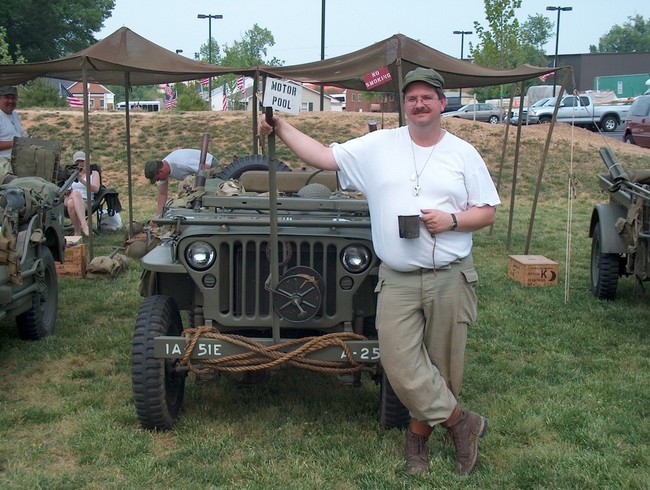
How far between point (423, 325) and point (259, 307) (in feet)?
3.26

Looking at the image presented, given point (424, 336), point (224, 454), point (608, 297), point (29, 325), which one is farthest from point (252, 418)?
point (608, 297)

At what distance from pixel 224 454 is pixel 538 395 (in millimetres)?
2156

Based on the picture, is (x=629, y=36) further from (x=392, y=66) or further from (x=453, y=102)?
(x=392, y=66)

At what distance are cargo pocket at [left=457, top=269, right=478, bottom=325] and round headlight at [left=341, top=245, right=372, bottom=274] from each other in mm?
719

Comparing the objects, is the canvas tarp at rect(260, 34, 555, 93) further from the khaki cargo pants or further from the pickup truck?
the pickup truck

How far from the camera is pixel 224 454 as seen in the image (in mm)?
4500

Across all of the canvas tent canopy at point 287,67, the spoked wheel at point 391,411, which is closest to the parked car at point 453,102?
the canvas tent canopy at point 287,67

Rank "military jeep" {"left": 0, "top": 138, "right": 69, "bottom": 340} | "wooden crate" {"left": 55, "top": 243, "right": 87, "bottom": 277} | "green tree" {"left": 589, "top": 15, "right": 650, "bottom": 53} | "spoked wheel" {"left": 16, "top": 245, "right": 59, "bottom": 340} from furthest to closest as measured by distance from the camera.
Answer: "green tree" {"left": 589, "top": 15, "right": 650, "bottom": 53}, "wooden crate" {"left": 55, "top": 243, "right": 87, "bottom": 277}, "spoked wheel" {"left": 16, "top": 245, "right": 59, "bottom": 340}, "military jeep" {"left": 0, "top": 138, "right": 69, "bottom": 340}

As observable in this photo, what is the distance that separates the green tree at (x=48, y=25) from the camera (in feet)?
138

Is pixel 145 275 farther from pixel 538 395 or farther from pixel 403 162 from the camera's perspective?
pixel 538 395

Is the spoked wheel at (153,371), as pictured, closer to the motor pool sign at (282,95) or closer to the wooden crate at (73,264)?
the motor pool sign at (282,95)

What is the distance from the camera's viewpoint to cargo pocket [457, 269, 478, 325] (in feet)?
13.4

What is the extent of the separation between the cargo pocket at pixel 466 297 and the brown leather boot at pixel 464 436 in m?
0.46

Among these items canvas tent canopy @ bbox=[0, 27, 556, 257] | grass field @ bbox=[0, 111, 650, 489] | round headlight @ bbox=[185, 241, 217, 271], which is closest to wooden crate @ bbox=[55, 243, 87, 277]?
grass field @ bbox=[0, 111, 650, 489]
